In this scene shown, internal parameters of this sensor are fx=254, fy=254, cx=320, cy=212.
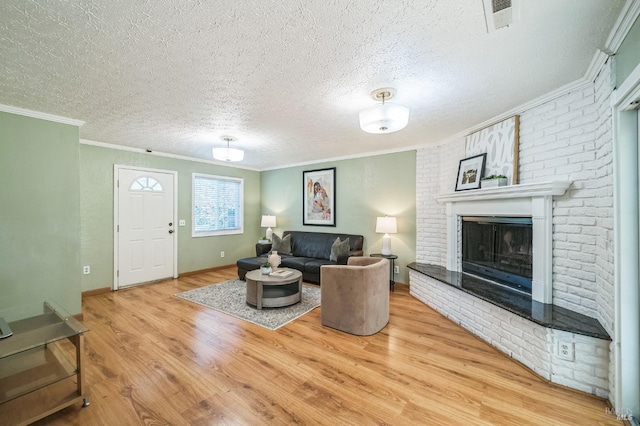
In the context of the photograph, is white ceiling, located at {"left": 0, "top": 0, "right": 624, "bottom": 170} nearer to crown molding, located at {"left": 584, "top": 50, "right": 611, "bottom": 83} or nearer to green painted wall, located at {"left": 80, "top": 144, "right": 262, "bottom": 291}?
crown molding, located at {"left": 584, "top": 50, "right": 611, "bottom": 83}

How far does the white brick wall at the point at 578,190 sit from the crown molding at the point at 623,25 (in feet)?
0.67

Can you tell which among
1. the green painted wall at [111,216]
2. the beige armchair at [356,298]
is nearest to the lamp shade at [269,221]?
the green painted wall at [111,216]

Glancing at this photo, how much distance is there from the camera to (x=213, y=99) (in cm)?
244

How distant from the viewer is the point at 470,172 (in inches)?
129

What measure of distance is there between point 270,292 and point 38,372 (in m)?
2.13

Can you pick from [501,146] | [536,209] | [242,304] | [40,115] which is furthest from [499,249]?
[40,115]

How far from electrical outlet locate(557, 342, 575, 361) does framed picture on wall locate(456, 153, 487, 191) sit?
5.85 ft

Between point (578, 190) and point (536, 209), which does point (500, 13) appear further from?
point (536, 209)

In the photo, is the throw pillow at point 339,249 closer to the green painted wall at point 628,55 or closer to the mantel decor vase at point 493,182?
the mantel decor vase at point 493,182

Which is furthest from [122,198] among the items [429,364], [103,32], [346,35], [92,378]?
[429,364]

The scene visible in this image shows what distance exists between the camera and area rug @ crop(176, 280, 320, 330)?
3021mm

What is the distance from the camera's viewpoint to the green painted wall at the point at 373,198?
14.2 feet

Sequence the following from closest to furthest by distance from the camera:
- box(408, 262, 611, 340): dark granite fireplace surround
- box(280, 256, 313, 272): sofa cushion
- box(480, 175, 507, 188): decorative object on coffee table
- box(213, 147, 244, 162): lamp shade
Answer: box(408, 262, 611, 340): dark granite fireplace surround
box(480, 175, 507, 188): decorative object on coffee table
box(213, 147, 244, 162): lamp shade
box(280, 256, 313, 272): sofa cushion

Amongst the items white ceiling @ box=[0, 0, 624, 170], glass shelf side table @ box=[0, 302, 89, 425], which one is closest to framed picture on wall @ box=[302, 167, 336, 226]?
white ceiling @ box=[0, 0, 624, 170]
